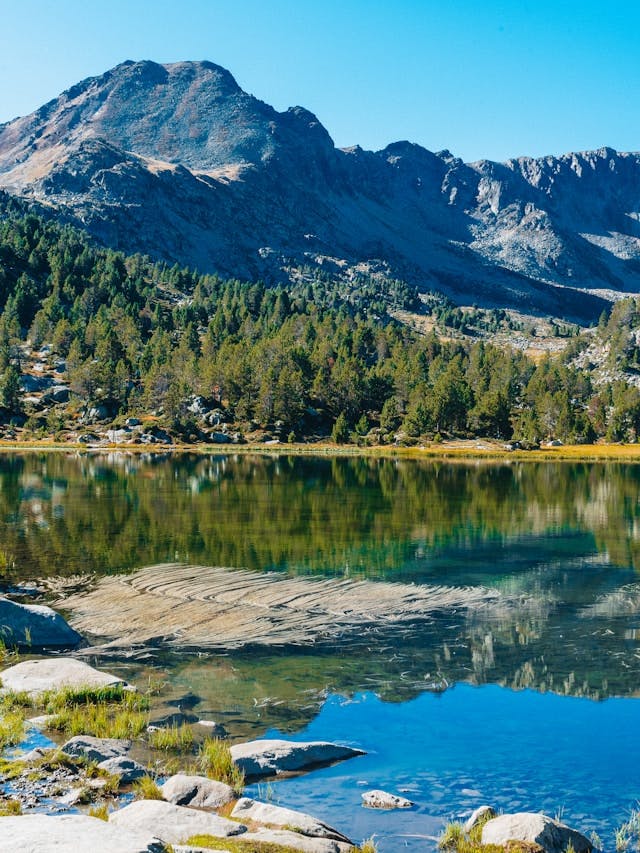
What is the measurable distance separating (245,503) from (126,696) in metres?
46.1

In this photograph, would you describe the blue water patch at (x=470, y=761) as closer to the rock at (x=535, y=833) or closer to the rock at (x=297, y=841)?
the rock at (x=535, y=833)

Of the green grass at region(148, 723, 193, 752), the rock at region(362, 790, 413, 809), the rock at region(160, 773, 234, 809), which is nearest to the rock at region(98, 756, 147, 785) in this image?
the rock at region(160, 773, 234, 809)

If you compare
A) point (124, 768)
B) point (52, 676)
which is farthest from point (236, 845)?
point (52, 676)

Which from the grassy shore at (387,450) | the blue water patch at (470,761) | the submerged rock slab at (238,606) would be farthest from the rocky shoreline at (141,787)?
the grassy shore at (387,450)

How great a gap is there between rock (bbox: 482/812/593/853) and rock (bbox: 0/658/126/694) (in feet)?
35.8

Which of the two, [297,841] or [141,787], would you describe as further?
[141,787]

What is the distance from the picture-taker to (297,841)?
11.5 metres

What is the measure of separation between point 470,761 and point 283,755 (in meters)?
4.27

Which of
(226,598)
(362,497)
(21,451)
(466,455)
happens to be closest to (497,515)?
(362,497)

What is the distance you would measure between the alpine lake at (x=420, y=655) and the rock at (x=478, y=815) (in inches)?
23.8

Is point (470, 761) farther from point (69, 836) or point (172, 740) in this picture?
point (69, 836)

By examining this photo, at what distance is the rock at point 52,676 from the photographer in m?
19.2

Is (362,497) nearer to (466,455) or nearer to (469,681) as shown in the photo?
(469,681)

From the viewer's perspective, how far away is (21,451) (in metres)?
137
